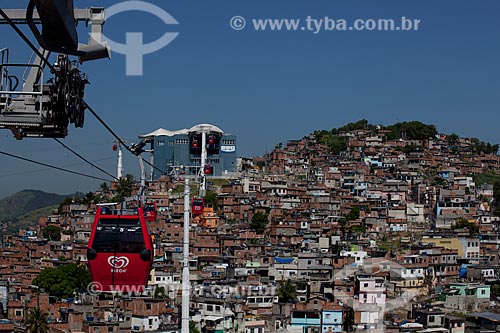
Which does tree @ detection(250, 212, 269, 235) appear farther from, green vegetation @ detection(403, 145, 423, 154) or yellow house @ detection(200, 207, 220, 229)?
green vegetation @ detection(403, 145, 423, 154)

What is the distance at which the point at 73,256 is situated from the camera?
3228cm

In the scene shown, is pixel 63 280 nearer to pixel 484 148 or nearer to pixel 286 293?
pixel 286 293

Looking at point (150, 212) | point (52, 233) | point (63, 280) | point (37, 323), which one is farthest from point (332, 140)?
point (150, 212)

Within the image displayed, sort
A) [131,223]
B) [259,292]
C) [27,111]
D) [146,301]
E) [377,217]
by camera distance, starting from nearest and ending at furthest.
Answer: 1. [27,111]
2. [131,223]
3. [146,301]
4. [259,292]
5. [377,217]

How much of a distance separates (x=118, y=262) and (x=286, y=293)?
1826 cm

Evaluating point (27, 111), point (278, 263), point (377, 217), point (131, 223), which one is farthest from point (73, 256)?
point (27, 111)

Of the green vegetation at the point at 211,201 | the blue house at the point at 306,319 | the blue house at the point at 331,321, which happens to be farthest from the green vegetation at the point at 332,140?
the blue house at the point at 306,319

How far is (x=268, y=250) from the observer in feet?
108

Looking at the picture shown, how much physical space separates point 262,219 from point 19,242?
10165 millimetres

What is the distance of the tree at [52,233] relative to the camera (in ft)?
124

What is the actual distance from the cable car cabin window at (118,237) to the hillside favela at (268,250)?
11mm

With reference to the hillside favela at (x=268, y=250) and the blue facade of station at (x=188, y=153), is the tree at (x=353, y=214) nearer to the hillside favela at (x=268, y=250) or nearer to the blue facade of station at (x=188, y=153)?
the hillside favela at (x=268, y=250)

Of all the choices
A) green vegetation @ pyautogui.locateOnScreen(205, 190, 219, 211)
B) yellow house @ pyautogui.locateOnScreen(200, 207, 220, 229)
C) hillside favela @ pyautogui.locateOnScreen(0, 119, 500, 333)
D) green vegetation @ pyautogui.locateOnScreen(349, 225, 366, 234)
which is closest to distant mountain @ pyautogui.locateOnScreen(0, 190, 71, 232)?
hillside favela @ pyautogui.locateOnScreen(0, 119, 500, 333)

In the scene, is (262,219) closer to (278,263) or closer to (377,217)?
(377,217)
